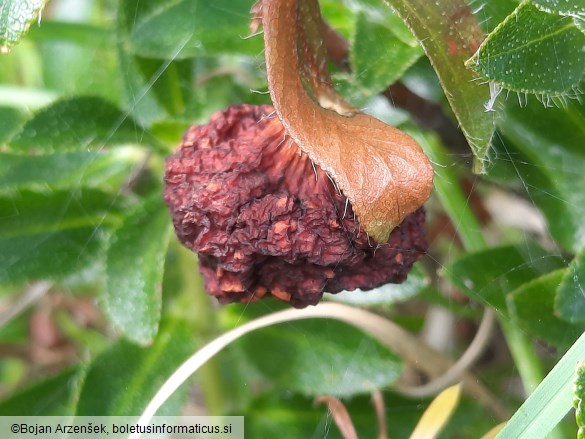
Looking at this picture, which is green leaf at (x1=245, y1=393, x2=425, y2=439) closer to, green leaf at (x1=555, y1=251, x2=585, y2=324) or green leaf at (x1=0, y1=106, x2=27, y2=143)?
green leaf at (x1=555, y1=251, x2=585, y2=324)

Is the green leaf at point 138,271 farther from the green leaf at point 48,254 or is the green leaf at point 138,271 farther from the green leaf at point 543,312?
the green leaf at point 543,312

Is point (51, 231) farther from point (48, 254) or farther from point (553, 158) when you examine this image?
point (553, 158)

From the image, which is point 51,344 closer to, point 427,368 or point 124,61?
point 124,61

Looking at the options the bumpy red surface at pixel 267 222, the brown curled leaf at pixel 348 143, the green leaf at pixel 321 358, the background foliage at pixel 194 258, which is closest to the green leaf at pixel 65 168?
the background foliage at pixel 194 258

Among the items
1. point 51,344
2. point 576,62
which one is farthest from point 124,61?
point 51,344

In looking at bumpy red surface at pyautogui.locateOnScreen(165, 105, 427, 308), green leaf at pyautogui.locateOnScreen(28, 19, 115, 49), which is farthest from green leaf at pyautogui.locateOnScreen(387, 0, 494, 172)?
green leaf at pyautogui.locateOnScreen(28, 19, 115, 49)
